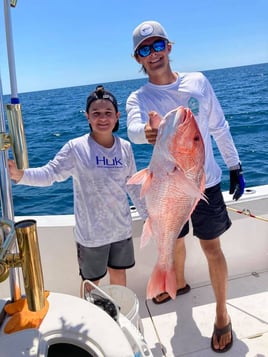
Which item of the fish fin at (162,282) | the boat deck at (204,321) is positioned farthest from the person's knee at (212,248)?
the fish fin at (162,282)

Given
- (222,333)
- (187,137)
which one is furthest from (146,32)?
(222,333)

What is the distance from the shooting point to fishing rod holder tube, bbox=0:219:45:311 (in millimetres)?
1147

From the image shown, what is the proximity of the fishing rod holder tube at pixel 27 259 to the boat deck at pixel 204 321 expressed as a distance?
54.1 inches

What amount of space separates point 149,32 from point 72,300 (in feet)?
4.53

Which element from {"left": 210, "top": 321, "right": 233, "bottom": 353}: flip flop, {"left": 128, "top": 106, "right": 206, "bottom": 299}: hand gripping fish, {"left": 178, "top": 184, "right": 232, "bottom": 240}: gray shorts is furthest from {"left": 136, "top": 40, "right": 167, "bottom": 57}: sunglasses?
{"left": 210, "top": 321, "right": 233, "bottom": 353}: flip flop

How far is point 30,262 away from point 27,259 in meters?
0.02

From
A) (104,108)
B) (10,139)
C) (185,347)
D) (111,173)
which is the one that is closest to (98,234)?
(111,173)

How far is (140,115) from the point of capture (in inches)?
73.0

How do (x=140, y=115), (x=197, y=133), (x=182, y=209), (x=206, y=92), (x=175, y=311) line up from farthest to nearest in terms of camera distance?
(x=175, y=311) → (x=206, y=92) → (x=140, y=115) → (x=182, y=209) → (x=197, y=133)

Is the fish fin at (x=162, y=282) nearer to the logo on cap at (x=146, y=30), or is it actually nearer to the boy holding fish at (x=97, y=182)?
the boy holding fish at (x=97, y=182)

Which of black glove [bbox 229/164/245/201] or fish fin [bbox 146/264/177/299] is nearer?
fish fin [bbox 146/264/177/299]

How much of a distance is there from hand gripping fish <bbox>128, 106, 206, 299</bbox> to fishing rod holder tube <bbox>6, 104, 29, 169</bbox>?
0.45m

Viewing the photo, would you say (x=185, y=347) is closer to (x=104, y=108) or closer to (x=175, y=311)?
(x=175, y=311)

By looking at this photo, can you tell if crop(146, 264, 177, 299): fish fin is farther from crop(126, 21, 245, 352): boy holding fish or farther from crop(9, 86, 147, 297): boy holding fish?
crop(9, 86, 147, 297): boy holding fish
